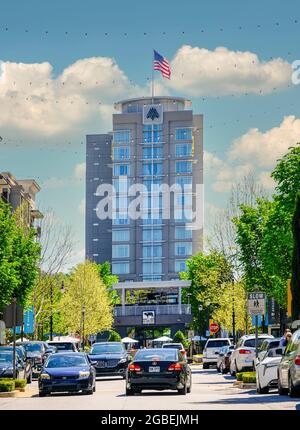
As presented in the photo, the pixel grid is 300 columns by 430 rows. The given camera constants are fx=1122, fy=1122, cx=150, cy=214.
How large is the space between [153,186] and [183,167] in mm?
6218

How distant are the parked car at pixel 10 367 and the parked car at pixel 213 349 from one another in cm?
2258

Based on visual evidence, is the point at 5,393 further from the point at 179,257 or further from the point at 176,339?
the point at 179,257

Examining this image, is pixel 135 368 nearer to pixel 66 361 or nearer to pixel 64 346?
pixel 66 361

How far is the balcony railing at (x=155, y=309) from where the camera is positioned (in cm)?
15888

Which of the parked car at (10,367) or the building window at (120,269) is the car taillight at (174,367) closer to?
the parked car at (10,367)

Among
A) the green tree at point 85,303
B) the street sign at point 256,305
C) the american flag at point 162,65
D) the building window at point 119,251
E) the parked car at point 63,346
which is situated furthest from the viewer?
the building window at point 119,251

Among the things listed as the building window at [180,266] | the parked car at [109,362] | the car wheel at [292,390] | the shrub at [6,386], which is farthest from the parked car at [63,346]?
the building window at [180,266]

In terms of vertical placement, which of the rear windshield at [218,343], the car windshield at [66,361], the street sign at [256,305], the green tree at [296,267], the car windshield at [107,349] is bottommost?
the car windshield at [66,361]

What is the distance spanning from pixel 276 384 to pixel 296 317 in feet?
52.4

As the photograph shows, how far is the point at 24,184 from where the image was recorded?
434 feet

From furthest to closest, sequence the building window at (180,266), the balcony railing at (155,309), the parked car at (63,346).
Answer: the building window at (180,266), the balcony railing at (155,309), the parked car at (63,346)

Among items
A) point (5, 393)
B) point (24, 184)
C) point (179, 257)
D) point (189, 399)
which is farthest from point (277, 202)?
point (179, 257)

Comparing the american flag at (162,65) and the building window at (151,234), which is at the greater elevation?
the american flag at (162,65)

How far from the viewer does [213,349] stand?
228 feet
